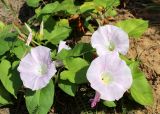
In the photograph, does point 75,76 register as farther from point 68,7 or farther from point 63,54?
point 68,7

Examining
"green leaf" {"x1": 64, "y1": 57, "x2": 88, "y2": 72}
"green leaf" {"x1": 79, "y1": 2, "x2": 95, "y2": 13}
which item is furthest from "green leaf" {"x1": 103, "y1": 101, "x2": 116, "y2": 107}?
"green leaf" {"x1": 79, "y1": 2, "x2": 95, "y2": 13}

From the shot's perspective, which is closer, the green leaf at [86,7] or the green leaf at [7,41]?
the green leaf at [7,41]

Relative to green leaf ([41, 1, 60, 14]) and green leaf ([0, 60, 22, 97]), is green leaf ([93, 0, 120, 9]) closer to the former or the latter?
green leaf ([41, 1, 60, 14])

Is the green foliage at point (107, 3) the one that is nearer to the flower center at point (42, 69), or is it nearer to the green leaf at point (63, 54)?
the green leaf at point (63, 54)

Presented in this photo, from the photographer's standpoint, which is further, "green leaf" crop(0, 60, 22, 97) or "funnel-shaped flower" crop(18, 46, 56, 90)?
"green leaf" crop(0, 60, 22, 97)

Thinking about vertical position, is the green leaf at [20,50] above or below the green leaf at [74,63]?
above

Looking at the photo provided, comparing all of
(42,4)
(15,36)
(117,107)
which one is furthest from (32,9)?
(117,107)

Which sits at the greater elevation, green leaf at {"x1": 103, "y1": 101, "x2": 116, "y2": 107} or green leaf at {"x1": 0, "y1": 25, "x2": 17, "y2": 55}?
green leaf at {"x1": 0, "y1": 25, "x2": 17, "y2": 55}

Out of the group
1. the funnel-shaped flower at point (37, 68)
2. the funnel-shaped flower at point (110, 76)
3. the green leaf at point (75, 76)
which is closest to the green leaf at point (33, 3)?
the funnel-shaped flower at point (37, 68)
